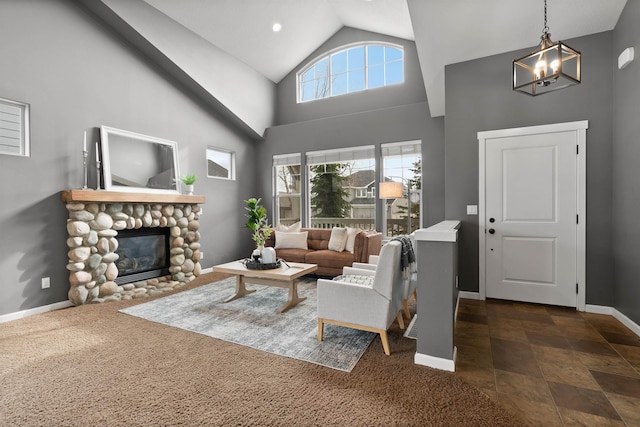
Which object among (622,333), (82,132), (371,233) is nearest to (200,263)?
(82,132)

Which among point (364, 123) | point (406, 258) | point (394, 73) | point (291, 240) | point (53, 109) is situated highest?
point (394, 73)

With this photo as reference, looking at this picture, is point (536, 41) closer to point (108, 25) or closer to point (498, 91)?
point (498, 91)

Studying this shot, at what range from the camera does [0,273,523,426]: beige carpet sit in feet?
5.32

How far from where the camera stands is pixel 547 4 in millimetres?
2893

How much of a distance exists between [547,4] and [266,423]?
14.1 feet

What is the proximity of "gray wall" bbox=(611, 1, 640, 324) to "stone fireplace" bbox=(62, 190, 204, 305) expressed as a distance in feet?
18.1

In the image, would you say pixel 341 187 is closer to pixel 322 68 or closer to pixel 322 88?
pixel 322 88

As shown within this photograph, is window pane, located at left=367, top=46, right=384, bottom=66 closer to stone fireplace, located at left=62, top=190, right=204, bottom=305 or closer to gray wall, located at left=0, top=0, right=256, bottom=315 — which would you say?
gray wall, located at left=0, top=0, right=256, bottom=315

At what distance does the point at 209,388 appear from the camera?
6.22ft

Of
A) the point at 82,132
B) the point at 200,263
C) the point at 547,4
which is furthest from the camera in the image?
the point at 200,263

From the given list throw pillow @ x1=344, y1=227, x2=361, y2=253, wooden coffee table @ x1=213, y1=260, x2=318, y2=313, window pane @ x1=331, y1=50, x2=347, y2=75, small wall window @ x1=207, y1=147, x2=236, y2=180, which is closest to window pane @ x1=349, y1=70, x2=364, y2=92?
window pane @ x1=331, y1=50, x2=347, y2=75

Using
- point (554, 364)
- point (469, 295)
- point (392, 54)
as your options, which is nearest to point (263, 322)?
point (554, 364)

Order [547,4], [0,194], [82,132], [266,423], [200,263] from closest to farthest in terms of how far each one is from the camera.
Result: 1. [266,423]
2. [547,4]
3. [0,194]
4. [82,132]
5. [200,263]

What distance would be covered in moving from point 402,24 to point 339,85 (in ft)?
A: 5.44
